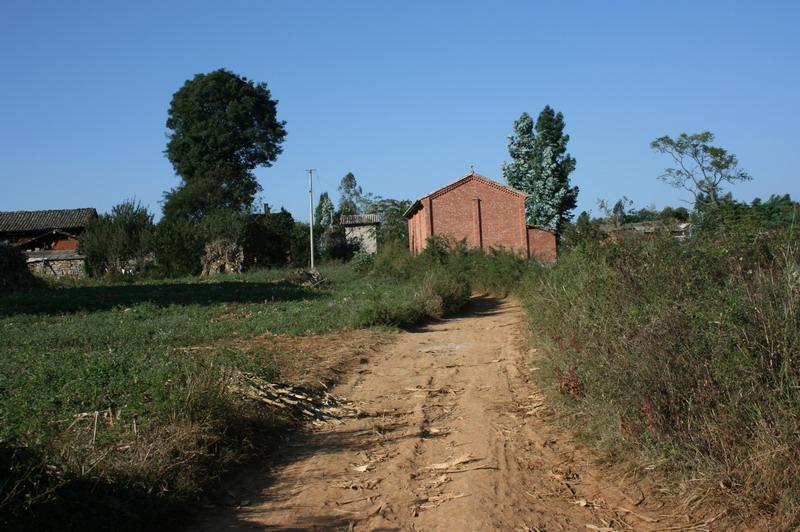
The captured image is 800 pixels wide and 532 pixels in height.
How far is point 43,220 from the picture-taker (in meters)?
58.2

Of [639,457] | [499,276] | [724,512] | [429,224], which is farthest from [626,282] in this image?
[429,224]

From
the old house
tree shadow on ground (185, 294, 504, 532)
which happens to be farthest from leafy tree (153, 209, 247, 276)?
tree shadow on ground (185, 294, 504, 532)

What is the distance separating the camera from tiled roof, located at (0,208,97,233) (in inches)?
2249

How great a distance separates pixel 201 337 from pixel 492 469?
353 inches

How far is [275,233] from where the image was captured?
50.7m

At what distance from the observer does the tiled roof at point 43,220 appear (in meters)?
57.1

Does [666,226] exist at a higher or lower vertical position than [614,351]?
higher

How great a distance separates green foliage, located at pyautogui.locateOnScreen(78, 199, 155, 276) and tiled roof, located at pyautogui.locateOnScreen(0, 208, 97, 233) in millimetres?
13914

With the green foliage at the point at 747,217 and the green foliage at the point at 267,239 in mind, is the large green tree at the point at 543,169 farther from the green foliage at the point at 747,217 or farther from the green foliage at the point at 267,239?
the green foliage at the point at 747,217

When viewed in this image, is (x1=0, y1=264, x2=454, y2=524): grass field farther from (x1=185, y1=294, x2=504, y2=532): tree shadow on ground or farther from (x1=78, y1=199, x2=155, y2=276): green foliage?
(x1=78, y1=199, x2=155, y2=276): green foliage

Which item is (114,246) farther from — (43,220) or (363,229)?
(363,229)

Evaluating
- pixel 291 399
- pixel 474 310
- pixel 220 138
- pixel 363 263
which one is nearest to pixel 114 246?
pixel 363 263

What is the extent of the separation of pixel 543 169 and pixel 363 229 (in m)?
16.3

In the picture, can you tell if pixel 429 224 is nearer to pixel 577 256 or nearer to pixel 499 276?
pixel 499 276
